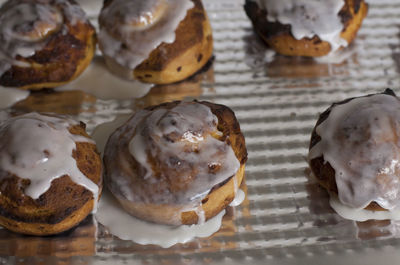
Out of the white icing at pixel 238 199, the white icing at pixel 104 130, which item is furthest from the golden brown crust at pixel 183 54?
the white icing at pixel 238 199

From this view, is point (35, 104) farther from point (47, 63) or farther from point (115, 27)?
point (115, 27)

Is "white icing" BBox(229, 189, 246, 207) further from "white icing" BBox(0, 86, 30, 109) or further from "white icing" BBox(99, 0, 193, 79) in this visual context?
"white icing" BBox(0, 86, 30, 109)

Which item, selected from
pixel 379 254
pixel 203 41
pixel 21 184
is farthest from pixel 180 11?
pixel 379 254

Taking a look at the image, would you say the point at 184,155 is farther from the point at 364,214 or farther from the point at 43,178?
the point at 364,214

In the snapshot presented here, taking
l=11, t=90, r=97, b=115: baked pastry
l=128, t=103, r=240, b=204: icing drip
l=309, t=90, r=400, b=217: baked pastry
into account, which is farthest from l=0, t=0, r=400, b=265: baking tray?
l=128, t=103, r=240, b=204: icing drip

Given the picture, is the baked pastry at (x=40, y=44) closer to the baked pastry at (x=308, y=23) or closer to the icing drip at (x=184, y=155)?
the icing drip at (x=184, y=155)
